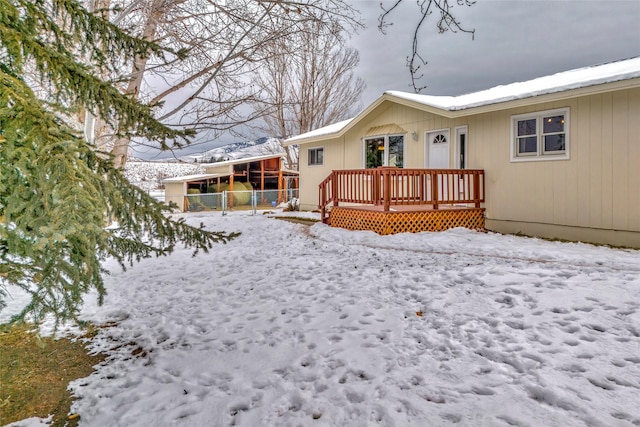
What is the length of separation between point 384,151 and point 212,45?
7296 mm

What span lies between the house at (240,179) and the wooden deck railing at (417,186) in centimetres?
1007

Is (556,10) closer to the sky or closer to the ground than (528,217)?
closer to the sky

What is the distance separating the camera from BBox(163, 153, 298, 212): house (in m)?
21.7

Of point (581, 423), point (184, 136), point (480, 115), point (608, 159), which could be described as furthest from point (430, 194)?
point (581, 423)

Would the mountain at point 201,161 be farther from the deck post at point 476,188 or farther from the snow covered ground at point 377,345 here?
the snow covered ground at point 377,345

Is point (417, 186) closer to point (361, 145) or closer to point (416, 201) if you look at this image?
point (416, 201)

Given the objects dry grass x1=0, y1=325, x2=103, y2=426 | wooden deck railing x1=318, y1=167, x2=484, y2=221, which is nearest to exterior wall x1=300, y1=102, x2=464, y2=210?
wooden deck railing x1=318, y1=167, x2=484, y2=221

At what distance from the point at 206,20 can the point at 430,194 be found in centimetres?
665

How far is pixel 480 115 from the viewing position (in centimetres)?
968

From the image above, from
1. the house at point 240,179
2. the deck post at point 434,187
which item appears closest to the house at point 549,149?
the deck post at point 434,187

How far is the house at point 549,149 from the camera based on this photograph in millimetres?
7273

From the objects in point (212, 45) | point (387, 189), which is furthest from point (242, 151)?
point (212, 45)

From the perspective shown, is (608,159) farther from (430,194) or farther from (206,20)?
(206,20)

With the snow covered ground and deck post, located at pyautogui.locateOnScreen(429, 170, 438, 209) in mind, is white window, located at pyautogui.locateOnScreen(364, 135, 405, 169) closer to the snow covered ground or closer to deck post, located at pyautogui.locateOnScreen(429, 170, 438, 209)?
deck post, located at pyautogui.locateOnScreen(429, 170, 438, 209)
